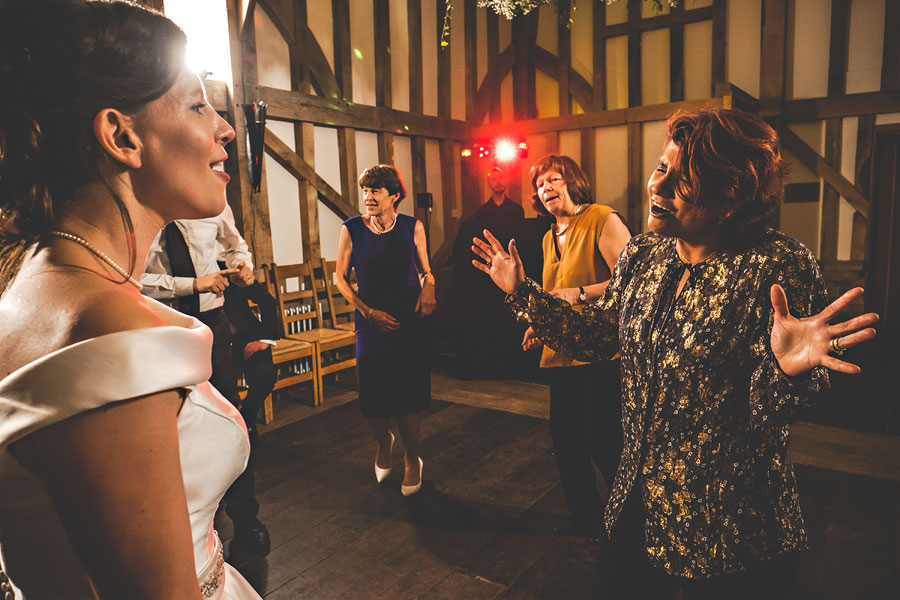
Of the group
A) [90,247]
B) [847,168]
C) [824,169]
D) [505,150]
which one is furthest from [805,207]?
[90,247]

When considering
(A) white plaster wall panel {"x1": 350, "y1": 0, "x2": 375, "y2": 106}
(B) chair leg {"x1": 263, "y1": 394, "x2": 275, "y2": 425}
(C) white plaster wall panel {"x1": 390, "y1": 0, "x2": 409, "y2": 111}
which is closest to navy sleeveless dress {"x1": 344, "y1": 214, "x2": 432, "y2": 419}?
(B) chair leg {"x1": 263, "y1": 394, "x2": 275, "y2": 425}

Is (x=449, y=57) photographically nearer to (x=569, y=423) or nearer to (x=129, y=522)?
(x=569, y=423)

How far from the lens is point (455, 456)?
3924 millimetres

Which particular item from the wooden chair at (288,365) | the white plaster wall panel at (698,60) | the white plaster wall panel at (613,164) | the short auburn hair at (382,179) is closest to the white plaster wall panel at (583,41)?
the white plaster wall panel at (613,164)

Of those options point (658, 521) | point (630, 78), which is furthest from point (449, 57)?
point (658, 521)

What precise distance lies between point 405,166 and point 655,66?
366 cm

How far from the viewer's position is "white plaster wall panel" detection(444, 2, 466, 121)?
27.2 feet

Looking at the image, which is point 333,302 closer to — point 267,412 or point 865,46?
point 267,412

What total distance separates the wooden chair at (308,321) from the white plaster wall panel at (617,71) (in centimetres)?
503

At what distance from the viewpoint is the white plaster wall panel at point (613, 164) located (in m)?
8.00

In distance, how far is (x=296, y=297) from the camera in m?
5.80

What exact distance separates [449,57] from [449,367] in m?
4.59

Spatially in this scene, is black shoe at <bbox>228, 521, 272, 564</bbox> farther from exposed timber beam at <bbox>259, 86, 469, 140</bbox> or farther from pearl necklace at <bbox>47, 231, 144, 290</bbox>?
exposed timber beam at <bbox>259, 86, 469, 140</bbox>

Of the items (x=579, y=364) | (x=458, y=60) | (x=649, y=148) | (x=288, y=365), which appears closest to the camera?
(x=579, y=364)
